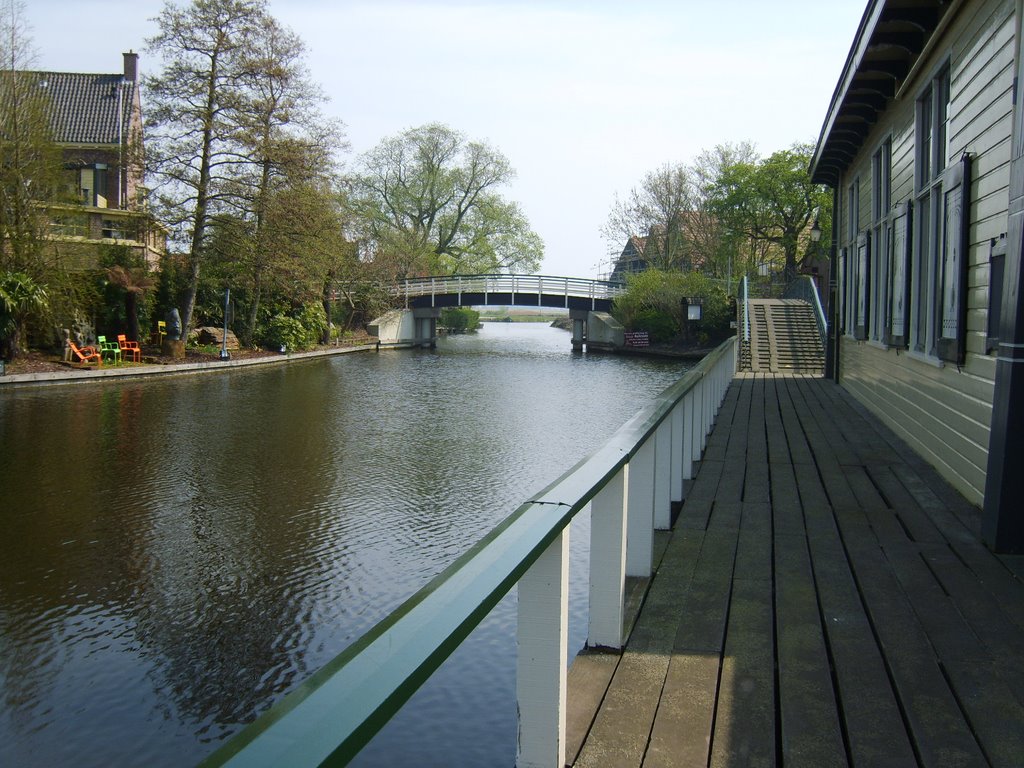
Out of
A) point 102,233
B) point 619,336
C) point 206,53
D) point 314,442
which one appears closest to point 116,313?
point 102,233

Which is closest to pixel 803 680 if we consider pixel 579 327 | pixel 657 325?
pixel 657 325

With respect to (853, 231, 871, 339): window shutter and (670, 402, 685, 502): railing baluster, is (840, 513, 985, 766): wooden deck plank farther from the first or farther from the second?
(853, 231, 871, 339): window shutter

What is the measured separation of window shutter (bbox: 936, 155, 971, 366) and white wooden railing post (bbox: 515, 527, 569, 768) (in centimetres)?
473

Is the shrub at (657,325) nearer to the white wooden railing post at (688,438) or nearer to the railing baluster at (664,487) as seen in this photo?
the white wooden railing post at (688,438)

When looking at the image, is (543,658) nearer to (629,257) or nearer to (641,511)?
(641,511)

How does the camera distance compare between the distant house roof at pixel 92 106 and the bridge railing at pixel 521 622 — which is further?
the distant house roof at pixel 92 106

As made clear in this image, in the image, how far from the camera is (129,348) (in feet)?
75.8

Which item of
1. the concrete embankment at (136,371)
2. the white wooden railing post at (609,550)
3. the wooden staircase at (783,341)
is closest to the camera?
the white wooden railing post at (609,550)

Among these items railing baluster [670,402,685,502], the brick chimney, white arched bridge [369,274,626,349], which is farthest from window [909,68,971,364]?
the brick chimney

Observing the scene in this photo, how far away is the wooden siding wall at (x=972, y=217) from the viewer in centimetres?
537

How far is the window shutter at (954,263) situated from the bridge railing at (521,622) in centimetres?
250

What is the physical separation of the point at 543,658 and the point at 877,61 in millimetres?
8326

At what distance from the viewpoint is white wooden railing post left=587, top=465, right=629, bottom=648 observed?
3.00 m

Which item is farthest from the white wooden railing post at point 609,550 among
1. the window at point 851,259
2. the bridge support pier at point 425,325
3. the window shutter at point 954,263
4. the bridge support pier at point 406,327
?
the bridge support pier at point 425,325
